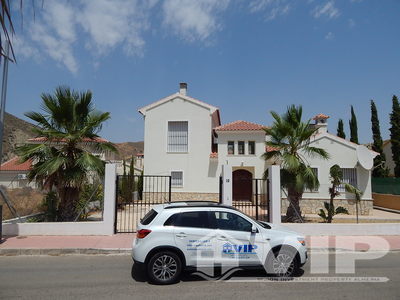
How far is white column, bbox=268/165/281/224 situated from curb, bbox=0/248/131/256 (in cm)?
569

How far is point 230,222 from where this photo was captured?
681 cm

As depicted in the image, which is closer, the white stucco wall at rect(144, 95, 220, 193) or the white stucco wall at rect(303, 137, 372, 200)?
the white stucco wall at rect(303, 137, 372, 200)

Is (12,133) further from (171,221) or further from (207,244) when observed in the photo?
(207,244)

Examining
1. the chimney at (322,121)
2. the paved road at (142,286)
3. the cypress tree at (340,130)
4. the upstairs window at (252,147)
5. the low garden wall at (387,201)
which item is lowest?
the paved road at (142,286)

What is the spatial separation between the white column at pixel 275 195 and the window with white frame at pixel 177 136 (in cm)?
1122

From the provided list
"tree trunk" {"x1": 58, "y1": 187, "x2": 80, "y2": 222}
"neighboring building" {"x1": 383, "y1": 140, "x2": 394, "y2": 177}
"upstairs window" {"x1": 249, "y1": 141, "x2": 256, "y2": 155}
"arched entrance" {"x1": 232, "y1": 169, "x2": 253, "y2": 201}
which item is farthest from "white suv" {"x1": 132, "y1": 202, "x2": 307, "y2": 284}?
"neighboring building" {"x1": 383, "y1": 140, "x2": 394, "y2": 177}

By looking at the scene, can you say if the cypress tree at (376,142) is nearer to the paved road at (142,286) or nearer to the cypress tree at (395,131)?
the cypress tree at (395,131)

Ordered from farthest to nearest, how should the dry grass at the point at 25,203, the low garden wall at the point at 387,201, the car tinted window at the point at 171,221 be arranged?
1. the low garden wall at the point at 387,201
2. the dry grass at the point at 25,203
3. the car tinted window at the point at 171,221

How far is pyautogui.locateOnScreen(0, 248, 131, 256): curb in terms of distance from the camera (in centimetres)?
909

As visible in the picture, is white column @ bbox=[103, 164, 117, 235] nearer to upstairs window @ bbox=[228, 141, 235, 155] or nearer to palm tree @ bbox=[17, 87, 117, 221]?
palm tree @ bbox=[17, 87, 117, 221]

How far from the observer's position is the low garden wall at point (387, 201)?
21.8 m

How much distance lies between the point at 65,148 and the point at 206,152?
38.5 feet

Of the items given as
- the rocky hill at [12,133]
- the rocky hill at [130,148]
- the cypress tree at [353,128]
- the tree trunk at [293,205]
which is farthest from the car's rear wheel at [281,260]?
the rocky hill at [130,148]

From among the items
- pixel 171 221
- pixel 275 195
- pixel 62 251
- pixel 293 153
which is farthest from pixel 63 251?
pixel 293 153
